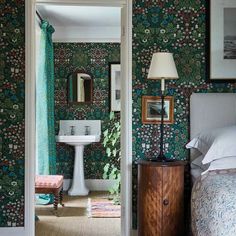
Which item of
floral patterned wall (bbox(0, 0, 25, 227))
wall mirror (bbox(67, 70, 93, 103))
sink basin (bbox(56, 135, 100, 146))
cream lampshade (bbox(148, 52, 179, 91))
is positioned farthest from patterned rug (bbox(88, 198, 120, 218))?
cream lampshade (bbox(148, 52, 179, 91))

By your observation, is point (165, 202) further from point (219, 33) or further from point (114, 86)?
point (114, 86)

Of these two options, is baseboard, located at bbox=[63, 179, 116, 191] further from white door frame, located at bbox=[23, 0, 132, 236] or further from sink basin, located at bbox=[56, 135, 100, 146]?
Result: white door frame, located at bbox=[23, 0, 132, 236]

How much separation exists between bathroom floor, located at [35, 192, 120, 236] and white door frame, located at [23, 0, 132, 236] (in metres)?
0.44

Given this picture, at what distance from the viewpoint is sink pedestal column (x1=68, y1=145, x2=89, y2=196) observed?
6.20 meters

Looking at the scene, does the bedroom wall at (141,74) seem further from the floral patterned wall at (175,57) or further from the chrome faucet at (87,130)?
the chrome faucet at (87,130)

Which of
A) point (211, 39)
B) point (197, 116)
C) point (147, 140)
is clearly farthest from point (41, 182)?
point (211, 39)

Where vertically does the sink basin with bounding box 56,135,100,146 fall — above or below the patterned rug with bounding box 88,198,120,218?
above

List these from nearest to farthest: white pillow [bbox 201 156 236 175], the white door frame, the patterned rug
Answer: white pillow [bbox 201 156 236 175] → the white door frame → the patterned rug

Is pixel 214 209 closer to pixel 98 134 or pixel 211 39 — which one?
pixel 211 39

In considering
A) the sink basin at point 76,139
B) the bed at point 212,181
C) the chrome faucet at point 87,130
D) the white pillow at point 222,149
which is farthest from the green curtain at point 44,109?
the white pillow at point 222,149

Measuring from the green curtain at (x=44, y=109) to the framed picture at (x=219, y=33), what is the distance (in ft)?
7.95

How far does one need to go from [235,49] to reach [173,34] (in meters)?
0.58

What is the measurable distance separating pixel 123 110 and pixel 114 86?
8.82ft

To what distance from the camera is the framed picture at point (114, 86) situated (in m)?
6.47
